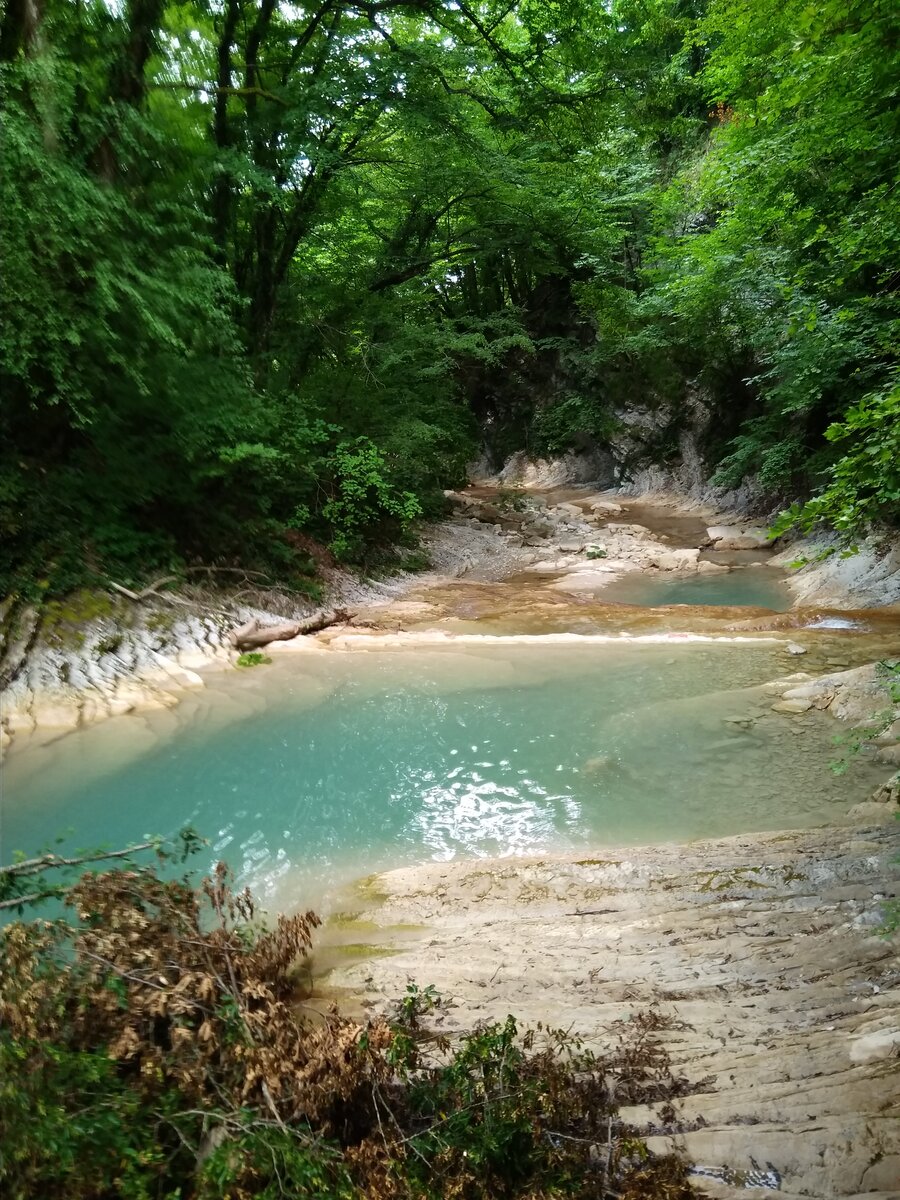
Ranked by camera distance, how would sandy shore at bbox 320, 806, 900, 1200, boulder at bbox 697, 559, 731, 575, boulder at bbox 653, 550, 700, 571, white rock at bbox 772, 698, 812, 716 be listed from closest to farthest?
sandy shore at bbox 320, 806, 900, 1200 → white rock at bbox 772, 698, 812, 716 → boulder at bbox 697, 559, 731, 575 → boulder at bbox 653, 550, 700, 571

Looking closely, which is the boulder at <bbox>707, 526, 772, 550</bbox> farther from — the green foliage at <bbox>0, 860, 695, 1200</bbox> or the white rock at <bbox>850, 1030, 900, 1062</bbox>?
the green foliage at <bbox>0, 860, 695, 1200</bbox>

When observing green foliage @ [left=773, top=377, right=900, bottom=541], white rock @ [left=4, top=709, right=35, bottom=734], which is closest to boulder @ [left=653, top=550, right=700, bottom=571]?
green foliage @ [left=773, top=377, right=900, bottom=541]

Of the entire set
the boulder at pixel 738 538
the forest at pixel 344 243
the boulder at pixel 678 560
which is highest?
the forest at pixel 344 243

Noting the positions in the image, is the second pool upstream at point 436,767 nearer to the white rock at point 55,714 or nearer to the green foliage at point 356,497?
the white rock at point 55,714

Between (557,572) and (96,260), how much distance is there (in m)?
9.82

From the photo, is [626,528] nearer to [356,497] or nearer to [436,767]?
[356,497]

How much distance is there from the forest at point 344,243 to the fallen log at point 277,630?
115 cm

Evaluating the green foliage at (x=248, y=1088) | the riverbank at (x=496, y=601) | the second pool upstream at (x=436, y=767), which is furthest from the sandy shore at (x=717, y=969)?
the riverbank at (x=496, y=601)

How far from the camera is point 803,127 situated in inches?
366

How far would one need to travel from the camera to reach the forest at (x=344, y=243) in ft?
22.5

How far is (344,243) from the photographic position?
13.8 m

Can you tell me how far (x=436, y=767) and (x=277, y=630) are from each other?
13.9 ft

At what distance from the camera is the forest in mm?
6852

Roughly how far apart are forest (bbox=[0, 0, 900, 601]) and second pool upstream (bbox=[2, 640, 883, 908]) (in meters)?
2.43
